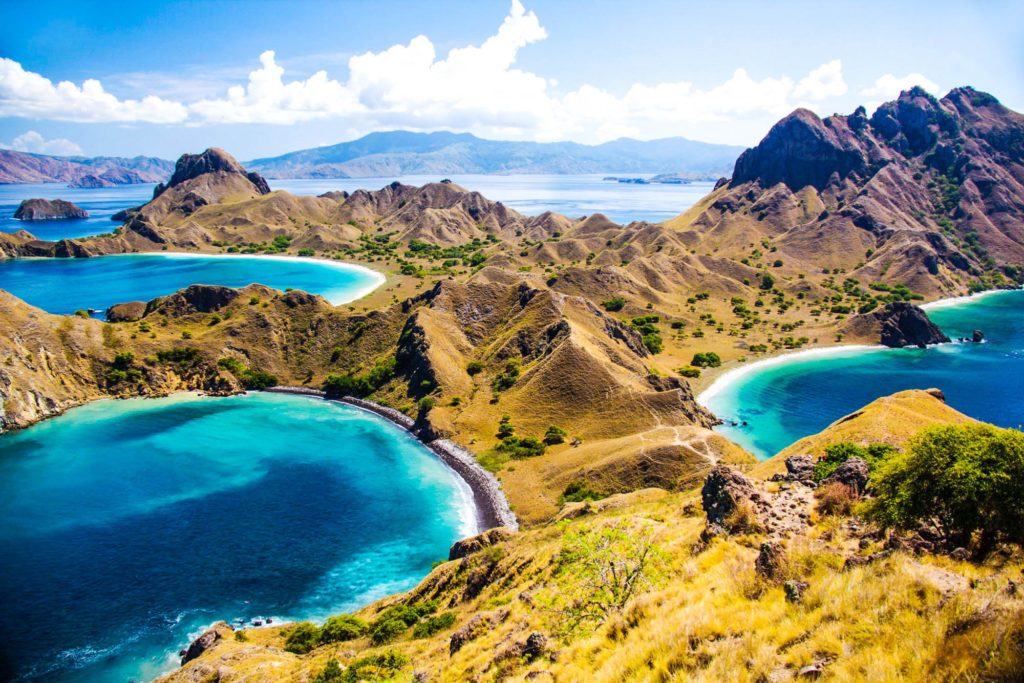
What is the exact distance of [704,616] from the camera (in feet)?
65.1

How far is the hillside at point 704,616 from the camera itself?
14625 mm

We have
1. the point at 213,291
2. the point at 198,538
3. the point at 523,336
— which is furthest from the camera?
the point at 213,291

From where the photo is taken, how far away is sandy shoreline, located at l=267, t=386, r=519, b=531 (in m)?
73.4

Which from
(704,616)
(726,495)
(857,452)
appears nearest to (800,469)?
(726,495)

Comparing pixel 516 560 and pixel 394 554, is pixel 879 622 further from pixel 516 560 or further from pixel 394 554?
pixel 394 554

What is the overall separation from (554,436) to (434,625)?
47.7 m

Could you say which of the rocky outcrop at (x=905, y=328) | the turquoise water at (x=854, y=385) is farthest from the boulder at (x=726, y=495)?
the rocky outcrop at (x=905, y=328)

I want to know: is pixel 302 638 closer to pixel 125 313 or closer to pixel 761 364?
pixel 125 313

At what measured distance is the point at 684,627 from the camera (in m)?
19.6

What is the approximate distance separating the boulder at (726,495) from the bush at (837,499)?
9.93ft

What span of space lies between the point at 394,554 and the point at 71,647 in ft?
99.8

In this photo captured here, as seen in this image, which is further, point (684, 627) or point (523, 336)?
point (523, 336)

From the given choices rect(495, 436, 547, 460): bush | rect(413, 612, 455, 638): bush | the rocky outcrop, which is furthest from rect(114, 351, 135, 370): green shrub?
the rocky outcrop

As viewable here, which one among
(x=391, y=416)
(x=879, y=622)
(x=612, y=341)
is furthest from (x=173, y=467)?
(x=879, y=622)
